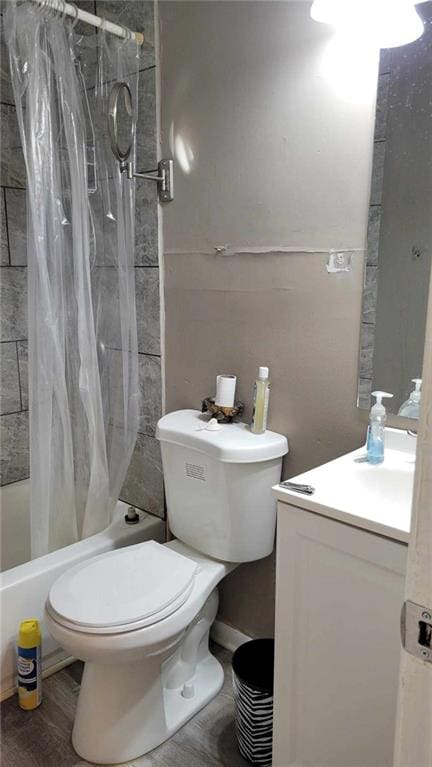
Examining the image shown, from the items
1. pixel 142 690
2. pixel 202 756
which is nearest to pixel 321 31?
pixel 142 690

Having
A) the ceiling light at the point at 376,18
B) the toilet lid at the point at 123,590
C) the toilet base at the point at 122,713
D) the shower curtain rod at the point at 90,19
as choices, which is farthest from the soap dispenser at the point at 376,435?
the shower curtain rod at the point at 90,19

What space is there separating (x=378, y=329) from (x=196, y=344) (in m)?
0.68

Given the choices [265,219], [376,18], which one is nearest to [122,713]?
[265,219]

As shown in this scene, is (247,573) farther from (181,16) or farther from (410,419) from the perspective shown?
(181,16)

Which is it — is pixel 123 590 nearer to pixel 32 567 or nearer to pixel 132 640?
pixel 132 640

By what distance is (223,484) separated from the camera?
1613 millimetres

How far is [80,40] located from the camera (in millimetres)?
1688

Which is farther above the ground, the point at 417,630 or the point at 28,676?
the point at 417,630

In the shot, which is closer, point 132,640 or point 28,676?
point 132,640

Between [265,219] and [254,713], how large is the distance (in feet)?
4.59

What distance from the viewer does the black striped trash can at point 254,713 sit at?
1.47m

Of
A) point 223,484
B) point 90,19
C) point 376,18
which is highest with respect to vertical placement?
point 90,19

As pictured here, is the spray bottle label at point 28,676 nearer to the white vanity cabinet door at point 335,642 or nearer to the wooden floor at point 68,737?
the wooden floor at point 68,737

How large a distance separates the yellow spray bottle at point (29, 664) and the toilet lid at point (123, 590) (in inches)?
10.3
